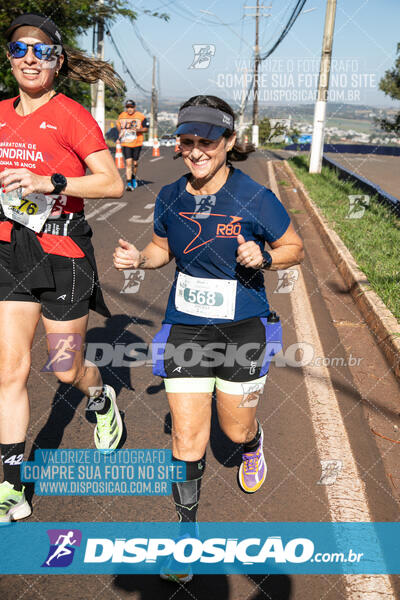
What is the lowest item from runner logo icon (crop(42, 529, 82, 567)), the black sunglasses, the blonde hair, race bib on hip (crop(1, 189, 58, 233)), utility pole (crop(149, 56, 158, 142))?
utility pole (crop(149, 56, 158, 142))

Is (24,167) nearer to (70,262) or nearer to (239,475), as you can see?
(70,262)

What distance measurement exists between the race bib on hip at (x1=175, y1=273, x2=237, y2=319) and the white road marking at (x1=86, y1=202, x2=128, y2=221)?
8596 millimetres

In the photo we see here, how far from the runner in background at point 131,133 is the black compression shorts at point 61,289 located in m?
11.7

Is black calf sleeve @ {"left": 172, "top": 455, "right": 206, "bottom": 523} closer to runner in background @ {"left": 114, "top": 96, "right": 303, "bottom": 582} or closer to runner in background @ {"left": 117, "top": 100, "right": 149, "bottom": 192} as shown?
runner in background @ {"left": 114, "top": 96, "right": 303, "bottom": 582}

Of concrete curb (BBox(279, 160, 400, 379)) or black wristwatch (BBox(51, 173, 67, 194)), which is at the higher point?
black wristwatch (BBox(51, 173, 67, 194))

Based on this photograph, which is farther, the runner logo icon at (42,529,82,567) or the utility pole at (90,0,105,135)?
the utility pole at (90,0,105,135)

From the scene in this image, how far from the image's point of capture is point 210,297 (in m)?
2.88

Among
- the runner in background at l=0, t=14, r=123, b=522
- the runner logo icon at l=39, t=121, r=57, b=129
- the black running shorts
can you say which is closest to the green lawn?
the runner in background at l=0, t=14, r=123, b=522

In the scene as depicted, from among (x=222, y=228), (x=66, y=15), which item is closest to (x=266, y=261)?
(x=222, y=228)

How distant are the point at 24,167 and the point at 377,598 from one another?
2.58 meters

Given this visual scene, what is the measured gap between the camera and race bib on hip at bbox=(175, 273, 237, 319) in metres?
2.88

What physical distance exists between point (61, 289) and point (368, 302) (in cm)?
383

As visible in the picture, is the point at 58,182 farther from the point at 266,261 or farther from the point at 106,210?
the point at 106,210

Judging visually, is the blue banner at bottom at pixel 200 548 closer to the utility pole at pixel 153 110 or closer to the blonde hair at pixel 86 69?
the blonde hair at pixel 86 69
